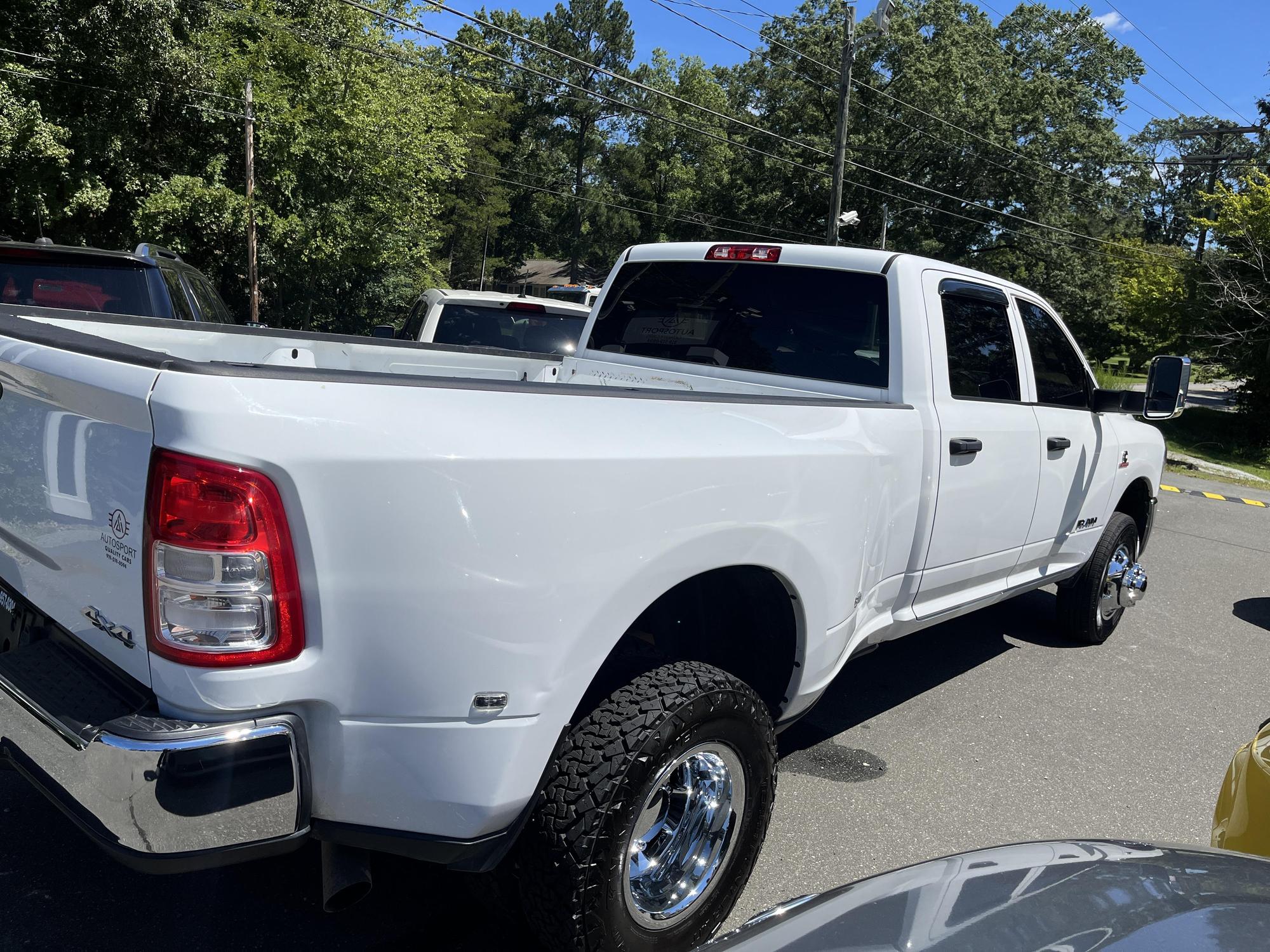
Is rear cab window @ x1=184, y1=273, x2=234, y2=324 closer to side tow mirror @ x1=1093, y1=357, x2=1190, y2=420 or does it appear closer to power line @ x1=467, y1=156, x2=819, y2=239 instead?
side tow mirror @ x1=1093, y1=357, x2=1190, y2=420

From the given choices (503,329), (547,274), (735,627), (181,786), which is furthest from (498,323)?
(547,274)

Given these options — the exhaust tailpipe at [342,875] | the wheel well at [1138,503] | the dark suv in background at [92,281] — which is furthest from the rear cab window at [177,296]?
the wheel well at [1138,503]

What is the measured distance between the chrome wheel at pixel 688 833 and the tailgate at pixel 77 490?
4.28 feet

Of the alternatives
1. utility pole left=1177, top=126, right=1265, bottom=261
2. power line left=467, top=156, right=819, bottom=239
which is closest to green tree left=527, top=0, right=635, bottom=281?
power line left=467, top=156, right=819, bottom=239

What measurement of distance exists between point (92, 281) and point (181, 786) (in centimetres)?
472

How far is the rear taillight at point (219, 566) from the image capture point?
5.87ft

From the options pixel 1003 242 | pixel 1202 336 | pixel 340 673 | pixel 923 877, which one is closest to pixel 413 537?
pixel 340 673

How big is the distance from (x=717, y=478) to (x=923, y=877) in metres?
1.06

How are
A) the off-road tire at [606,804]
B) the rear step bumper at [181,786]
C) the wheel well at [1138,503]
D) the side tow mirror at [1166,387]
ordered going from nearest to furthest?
1. the rear step bumper at [181,786]
2. the off-road tire at [606,804]
3. the side tow mirror at [1166,387]
4. the wheel well at [1138,503]

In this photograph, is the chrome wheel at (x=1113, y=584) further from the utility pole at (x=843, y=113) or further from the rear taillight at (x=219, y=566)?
the utility pole at (x=843, y=113)

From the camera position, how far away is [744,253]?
4.19 meters

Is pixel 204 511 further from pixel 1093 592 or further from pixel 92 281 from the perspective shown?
pixel 1093 592

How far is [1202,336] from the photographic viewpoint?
78.1ft

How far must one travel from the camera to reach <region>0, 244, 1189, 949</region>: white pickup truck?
5.93 ft
